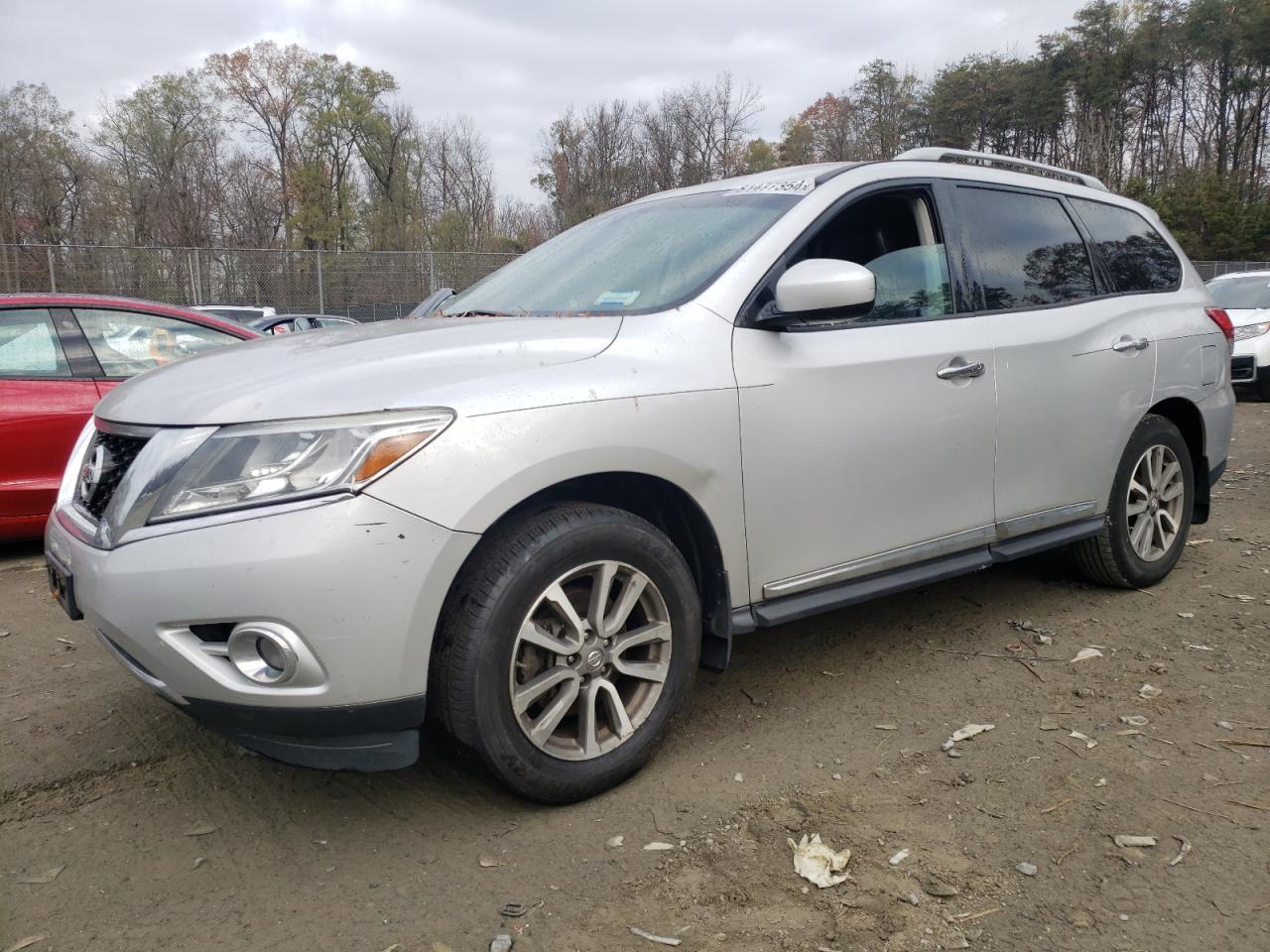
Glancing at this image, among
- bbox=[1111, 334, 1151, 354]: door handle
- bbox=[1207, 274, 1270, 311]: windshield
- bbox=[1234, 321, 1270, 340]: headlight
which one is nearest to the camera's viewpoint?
bbox=[1111, 334, 1151, 354]: door handle

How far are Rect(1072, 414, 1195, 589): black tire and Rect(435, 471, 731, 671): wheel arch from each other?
2.19 metres

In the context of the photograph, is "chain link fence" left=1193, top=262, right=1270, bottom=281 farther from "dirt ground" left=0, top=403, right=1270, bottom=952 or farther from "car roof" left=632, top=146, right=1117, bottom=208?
"dirt ground" left=0, top=403, right=1270, bottom=952

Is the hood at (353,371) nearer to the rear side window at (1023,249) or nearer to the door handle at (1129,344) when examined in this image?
the rear side window at (1023,249)

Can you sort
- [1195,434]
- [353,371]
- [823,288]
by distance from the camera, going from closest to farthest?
[353,371], [823,288], [1195,434]

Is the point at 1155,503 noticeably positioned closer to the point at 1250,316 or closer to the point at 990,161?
the point at 990,161

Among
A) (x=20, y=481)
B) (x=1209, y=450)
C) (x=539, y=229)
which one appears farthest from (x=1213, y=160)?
(x=20, y=481)

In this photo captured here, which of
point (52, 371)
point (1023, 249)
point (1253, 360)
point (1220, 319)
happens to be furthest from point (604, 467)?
point (1253, 360)

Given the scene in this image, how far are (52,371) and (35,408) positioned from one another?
0.26 meters

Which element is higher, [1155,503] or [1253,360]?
[1253,360]

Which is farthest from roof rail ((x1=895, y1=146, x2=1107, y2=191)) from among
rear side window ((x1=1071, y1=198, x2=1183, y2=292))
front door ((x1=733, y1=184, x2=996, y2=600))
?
front door ((x1=733, y1=184, x2=996, y2=600))

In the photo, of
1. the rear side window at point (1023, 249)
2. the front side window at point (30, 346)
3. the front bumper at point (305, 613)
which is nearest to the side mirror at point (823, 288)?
the rear side window at point (1023, 249)

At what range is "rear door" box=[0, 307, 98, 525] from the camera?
4.83 metres

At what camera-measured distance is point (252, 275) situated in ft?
69.9

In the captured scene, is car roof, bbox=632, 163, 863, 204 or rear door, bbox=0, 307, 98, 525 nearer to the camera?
car roof, bbox=632, 163, 863, 204
